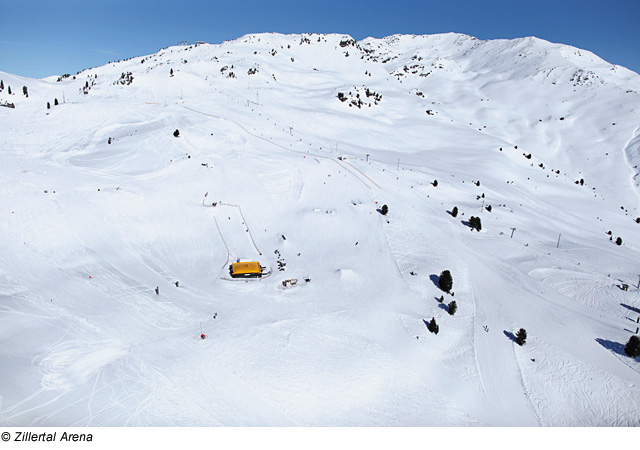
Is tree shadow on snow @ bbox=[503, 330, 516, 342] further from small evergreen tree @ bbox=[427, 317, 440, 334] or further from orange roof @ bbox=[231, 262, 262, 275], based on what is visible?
orange roof @ bbox=[231, 262, 262, 275]

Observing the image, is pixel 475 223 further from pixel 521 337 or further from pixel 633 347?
pixel 633 347

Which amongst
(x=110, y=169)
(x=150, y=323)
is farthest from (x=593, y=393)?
(x=110, y=169)

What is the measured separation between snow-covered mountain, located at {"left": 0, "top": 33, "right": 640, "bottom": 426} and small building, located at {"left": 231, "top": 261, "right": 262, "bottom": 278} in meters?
0.75

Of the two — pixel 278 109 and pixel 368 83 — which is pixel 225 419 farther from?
pixel 368 83

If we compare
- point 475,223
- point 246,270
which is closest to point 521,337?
point 475,223

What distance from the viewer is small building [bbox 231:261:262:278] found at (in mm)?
34656

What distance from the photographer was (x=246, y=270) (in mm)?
34906

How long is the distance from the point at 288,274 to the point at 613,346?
2742 centimetres

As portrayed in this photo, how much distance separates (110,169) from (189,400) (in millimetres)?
38315

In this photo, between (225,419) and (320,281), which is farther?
(320,281)

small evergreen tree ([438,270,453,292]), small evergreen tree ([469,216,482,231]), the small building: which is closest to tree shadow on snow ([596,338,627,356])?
small evergreen tree ([438,270,453,292])

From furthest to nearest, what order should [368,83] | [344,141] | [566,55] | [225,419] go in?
[566,55], [368,83], [344,141], [225,419]

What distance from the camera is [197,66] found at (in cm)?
11000

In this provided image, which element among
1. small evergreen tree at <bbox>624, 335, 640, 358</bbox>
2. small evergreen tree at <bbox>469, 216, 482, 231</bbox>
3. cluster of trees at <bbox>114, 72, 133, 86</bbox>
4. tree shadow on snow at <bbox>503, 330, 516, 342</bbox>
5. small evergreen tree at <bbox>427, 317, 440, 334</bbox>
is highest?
cluster of trees at <bbox>114, 72, 133, 86</bbox>
